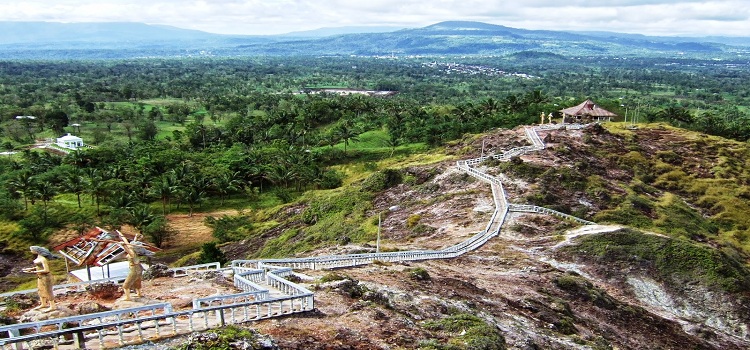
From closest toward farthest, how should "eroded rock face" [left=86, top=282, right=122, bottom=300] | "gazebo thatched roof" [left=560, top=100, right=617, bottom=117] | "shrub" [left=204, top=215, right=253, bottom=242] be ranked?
"eroded rock face" [left=86, top=282, right=122, bottom=300]
"shrub" [left=204, top=215, right=253, bottom=242]
"gazebo thatched roof" [left=560, top=100, right=617, bottom=117]

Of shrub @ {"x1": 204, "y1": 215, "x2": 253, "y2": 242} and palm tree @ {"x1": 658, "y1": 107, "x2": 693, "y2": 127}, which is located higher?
palm tree @ {"x1": 658, "y1": 107, "x2": 693, "y2": 127}

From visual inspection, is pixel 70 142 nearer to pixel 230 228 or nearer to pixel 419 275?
pixel 230 228

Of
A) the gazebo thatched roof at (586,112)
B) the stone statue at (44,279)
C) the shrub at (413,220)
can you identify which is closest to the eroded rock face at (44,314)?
the stone statue at (44,279)

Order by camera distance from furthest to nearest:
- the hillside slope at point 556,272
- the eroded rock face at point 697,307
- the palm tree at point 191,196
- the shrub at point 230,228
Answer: the palm tree at point 191,196
the shrub at point 230,228
the eroded rock face at point 697,307
the hillside slope at point 556,272

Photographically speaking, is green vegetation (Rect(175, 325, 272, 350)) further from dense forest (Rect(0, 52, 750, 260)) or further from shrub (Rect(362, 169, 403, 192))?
dense forest (Rect(0, 52, 750, 260))

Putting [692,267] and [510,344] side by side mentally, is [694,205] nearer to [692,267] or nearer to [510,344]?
[692,267]

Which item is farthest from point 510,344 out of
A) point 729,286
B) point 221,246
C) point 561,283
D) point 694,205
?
point 694,205

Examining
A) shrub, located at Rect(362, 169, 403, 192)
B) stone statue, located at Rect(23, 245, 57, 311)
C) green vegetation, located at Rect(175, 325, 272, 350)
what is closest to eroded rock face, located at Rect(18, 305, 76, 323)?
stone statue, located at Rect(23, 245, 57, 311)

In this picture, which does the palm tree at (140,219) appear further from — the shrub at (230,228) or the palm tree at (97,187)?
the palm tree at (97,187)

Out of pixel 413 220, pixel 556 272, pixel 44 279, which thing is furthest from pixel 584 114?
pixel 44 279
